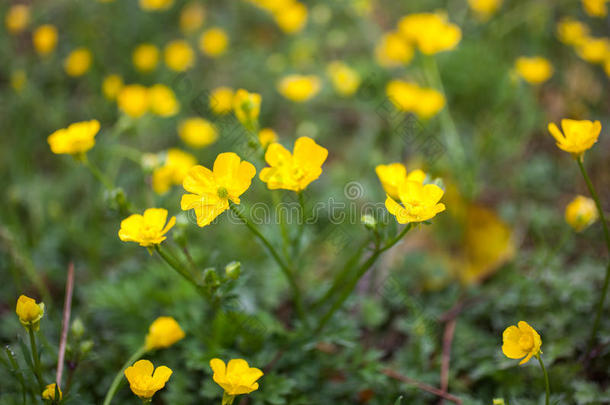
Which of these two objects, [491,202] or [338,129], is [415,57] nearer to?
[338,129]

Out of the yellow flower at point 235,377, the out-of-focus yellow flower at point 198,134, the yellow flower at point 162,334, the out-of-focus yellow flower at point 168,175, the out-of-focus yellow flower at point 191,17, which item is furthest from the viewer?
the out-of-focus yellow flower at point 191,17

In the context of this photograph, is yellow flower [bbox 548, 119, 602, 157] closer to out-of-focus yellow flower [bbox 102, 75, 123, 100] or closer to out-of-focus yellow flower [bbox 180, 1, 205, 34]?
out-of-focus yellow flower [bbox 102, 75, 123, 100]

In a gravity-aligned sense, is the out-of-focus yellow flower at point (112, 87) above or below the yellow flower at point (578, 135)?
below

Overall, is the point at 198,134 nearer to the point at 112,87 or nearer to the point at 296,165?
the point at 112,87

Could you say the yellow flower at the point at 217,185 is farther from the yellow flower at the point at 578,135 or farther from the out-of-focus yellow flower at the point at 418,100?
the out-of-focus yellow flower at the point at 418,100

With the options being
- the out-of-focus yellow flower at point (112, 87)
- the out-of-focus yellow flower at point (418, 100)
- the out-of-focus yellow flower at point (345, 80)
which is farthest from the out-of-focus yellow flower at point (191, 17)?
the out-of-focus yellow flower at point (418, 100)

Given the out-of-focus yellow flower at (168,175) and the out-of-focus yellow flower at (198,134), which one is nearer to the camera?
the out-of-focus yellow flower at (168,175)

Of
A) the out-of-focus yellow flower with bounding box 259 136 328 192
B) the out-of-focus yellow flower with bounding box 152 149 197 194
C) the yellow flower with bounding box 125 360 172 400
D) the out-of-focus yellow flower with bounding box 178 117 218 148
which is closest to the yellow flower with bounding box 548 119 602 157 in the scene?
the out-of-focus yellow flower with bounding box 259 136 328 192
